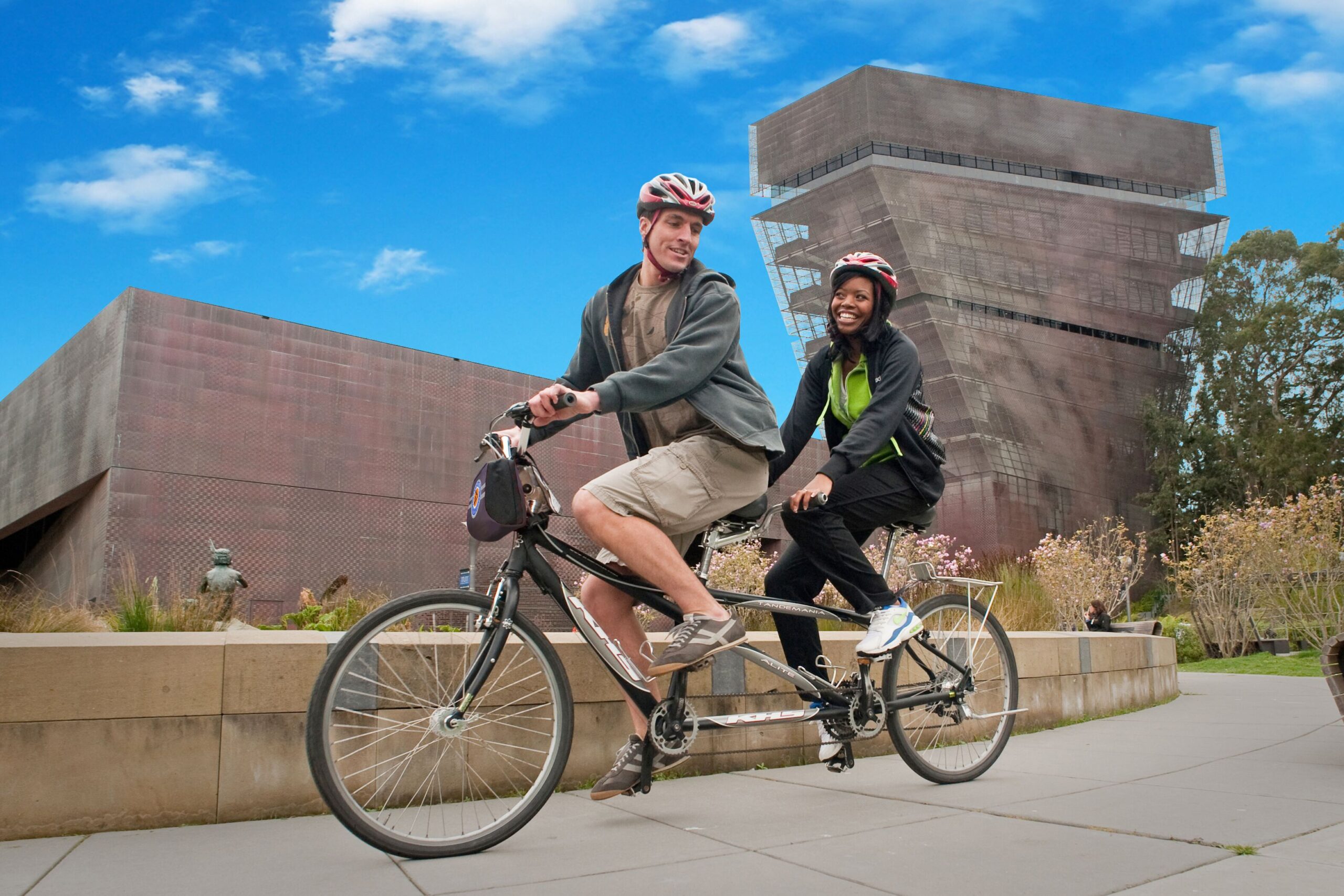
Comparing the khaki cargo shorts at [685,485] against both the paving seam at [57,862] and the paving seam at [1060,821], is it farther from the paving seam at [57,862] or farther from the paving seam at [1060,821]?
the paving seam at [57,862]

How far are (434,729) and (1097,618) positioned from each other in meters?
16.2

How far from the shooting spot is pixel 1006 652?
4.36m

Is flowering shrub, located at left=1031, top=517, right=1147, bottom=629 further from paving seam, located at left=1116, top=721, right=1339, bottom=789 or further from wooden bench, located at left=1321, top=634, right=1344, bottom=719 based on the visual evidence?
wooden bench, located at left=1321, top=634, right=1344, bottom=719

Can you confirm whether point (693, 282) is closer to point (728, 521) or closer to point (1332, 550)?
point (728, 521)

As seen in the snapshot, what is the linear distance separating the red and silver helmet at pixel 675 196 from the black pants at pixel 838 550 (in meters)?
1.13

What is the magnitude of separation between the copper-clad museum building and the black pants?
25.5 feet

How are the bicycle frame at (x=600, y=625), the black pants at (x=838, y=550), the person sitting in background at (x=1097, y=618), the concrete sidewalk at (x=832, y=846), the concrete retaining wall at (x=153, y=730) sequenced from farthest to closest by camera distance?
1. the person sitting in background at (x=1097, y=618)
2. the black pants at (x=838, y=550)
3. the concrete retaining wall at (x=153, y=730)
4. the bicycle frame at (x=600, y=625)
5. the concrete sidewalk at (x=832, y=846)

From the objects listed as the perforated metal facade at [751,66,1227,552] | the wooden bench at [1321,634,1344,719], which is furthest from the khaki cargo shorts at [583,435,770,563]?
the perforated metal facade at [751,66,1227,552]

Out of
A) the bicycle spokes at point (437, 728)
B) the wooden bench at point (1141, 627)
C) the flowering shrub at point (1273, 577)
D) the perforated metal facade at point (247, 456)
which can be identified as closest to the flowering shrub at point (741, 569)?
the wooden bench at point (1141, 627)

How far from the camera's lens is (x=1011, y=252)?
47.5 m

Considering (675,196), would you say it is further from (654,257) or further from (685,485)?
(685,485)

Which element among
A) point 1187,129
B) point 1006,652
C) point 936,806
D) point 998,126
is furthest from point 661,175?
point 1187,129

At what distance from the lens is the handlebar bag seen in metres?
2.82

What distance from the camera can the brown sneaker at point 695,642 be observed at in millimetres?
2904
